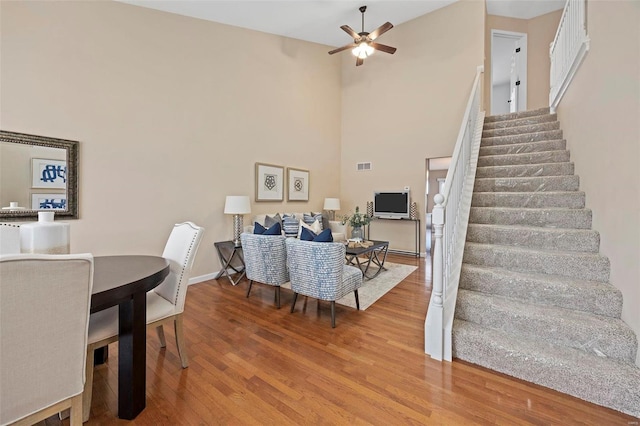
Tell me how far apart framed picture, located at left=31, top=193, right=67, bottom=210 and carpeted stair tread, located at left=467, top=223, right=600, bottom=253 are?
426cm

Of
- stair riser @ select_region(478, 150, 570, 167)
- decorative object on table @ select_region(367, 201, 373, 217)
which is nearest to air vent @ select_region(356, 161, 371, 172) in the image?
decorative object on table @ select_region(367, 201, 373, 217)

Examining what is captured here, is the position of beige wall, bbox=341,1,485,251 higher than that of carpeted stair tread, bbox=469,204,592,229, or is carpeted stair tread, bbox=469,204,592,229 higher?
beige wall, bbox=341,1,485,251

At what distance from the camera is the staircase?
1612mm

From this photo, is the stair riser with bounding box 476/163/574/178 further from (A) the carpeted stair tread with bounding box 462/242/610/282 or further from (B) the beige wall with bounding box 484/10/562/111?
(B) the beige wall with bounding box 484/10/562/111

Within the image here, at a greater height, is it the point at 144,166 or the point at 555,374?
the point at 144,166

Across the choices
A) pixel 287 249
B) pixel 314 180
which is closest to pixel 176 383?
pixel 287 249

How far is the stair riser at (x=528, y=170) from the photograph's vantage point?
2.95 meters

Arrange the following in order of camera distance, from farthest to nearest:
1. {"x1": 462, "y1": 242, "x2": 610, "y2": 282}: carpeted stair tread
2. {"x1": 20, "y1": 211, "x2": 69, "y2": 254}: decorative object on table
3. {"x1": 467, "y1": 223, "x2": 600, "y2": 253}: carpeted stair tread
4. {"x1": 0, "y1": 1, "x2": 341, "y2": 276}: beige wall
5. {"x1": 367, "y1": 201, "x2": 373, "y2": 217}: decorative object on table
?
{"x1": 367, "y1": 201, "x2": 373, "y2": 217}: decorative object on table
{"x1": 0, "y1": 1, "x2": 341, "y2": 276}: beige wall
{"x1": 467, "y1": 223, "x2": 600, "y2": 253}: carpeted stair tread
{"x1": 462, "y1": 242, "x2": 610, "y2": 282}: carpeted stair tread
{"x1": 20, "y1": 211, "x2": 69, "y2": 254}: decorative object on table

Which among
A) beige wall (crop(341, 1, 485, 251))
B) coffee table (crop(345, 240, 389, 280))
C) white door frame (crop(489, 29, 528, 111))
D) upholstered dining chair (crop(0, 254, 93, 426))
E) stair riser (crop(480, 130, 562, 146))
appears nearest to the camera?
upholstered dining chair (crop(0, 254, 93, 426))

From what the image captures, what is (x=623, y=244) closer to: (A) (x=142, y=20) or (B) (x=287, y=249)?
(B) (x=287, y=249)

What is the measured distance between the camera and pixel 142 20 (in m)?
3.38

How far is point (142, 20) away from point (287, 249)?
11.4 feet

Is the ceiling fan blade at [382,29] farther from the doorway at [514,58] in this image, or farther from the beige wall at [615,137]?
the doorway at [514,58]

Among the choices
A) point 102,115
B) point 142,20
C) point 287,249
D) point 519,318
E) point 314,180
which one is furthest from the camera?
point 314,180
